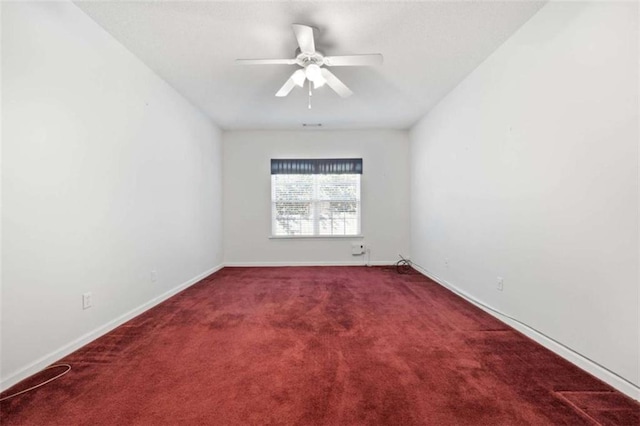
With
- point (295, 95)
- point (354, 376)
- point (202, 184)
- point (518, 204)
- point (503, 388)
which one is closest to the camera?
point (503, 388)

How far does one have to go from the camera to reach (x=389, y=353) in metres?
1.82

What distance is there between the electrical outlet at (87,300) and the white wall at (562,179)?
3.46m

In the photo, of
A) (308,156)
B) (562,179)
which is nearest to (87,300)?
(562,179)

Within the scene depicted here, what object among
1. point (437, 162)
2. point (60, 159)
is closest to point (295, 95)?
point (437, 162)

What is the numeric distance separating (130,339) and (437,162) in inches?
158

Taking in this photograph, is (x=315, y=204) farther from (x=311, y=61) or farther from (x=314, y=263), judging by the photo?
(x=311, y=61)

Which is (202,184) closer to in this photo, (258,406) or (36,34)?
(36,34)

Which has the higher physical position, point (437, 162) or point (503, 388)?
point (437, 162)

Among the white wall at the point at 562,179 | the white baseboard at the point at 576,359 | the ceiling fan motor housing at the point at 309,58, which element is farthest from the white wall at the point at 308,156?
the ceiling fan motor housing at the point at 309,58

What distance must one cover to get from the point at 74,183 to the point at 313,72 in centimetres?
207

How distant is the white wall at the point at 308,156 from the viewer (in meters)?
4.85

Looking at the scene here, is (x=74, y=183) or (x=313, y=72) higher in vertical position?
(x=313, y=72)

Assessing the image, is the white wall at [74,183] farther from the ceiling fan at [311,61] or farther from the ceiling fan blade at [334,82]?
the ceiling fan blade at [334,82]

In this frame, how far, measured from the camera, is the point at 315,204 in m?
4.91
